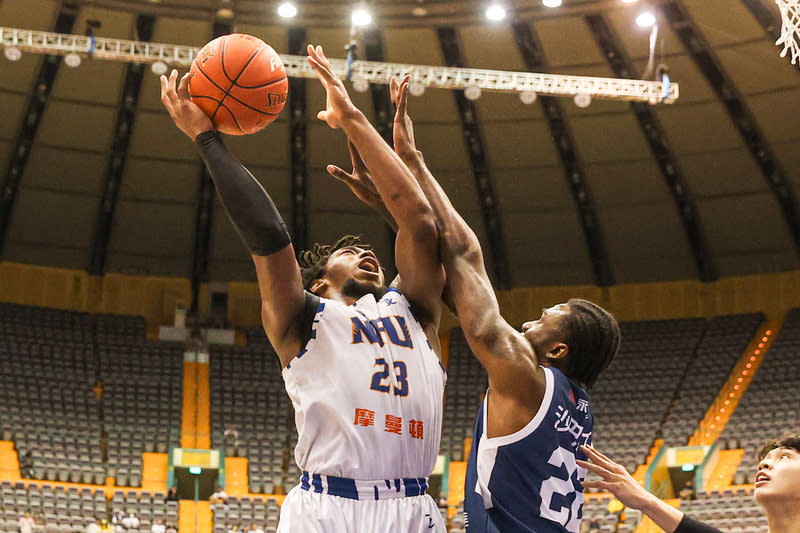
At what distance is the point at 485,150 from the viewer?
20.1 meters

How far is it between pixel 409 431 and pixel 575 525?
25.3 inches

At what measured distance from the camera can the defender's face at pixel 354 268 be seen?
135 inches

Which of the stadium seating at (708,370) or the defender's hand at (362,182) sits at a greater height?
the stadium seating at (708,370)

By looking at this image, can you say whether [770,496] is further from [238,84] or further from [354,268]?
[238,84]

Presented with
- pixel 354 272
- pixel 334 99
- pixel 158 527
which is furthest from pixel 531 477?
pixel 158 527

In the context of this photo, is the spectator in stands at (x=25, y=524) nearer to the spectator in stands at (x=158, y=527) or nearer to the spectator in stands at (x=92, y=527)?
the spectator in stands at (x=92, y=527)

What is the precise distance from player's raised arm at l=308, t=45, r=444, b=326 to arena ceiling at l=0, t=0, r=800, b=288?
1324cm

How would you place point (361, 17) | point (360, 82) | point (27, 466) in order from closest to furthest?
point (361, 17) → point (360, 82) → point (27, 466)

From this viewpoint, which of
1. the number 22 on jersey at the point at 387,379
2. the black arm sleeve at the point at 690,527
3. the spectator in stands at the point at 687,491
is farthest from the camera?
the spectator in stands at the point at 687,491

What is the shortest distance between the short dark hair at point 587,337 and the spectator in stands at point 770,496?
49 cm

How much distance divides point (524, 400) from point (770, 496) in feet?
4.61

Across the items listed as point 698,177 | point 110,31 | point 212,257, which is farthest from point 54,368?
point 698,177

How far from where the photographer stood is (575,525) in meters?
3.12

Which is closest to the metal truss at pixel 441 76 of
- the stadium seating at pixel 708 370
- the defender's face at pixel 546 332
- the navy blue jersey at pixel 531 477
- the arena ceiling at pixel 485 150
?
the arena ceiling at pixel 485 150
